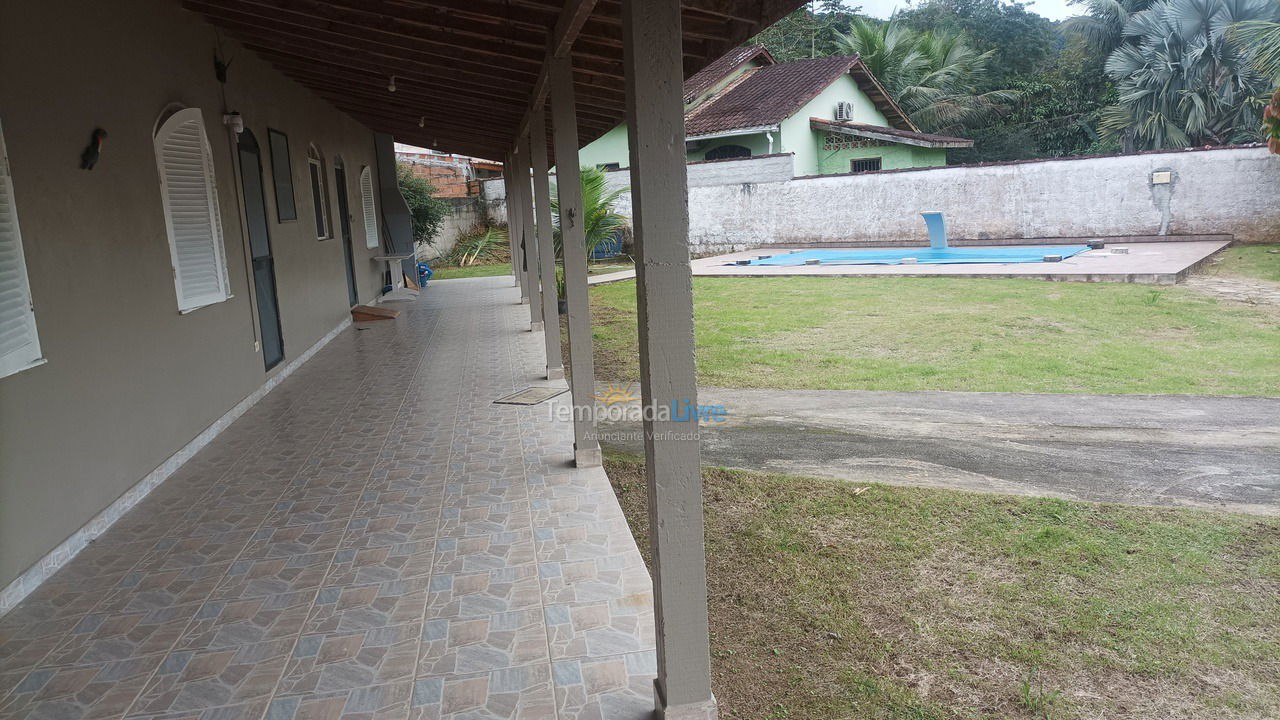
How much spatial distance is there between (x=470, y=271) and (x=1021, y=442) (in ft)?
55.4

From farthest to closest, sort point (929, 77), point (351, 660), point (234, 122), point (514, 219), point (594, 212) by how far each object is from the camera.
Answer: point (929, 77), point (594, 212), point (514, 219), point (234, 122), point (351, 660)

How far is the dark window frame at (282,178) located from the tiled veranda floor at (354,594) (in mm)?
3170

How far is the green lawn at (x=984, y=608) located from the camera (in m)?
2.72


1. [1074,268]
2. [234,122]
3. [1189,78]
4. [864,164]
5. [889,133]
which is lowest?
[1074,268]

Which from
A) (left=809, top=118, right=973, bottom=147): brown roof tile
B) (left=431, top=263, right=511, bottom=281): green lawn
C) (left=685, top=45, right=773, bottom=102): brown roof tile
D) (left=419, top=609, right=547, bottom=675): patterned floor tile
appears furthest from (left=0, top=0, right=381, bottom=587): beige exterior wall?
(left=685, top=45, right=773, bottom=102): brown roof tile

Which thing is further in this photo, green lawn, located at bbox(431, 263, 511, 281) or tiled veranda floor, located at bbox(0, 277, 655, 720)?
green lawn, located at bbox(431, 263, 511, 281)

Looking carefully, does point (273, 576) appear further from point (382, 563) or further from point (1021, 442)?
point (1021, 442)

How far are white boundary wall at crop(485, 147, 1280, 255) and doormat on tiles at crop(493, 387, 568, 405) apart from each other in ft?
44.5

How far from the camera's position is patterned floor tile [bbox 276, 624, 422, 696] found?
2832 millimetres

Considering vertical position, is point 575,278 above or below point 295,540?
above

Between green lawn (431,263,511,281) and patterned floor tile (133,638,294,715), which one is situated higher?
green lawn (431,263,511,281)

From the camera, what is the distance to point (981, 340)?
8.42 metres

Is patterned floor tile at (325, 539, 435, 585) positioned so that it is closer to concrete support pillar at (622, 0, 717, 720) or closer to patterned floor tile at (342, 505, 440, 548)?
patterned floor tile at (342, 505, 440, 548)

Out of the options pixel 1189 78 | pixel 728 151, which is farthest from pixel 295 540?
pixel 1189 78
